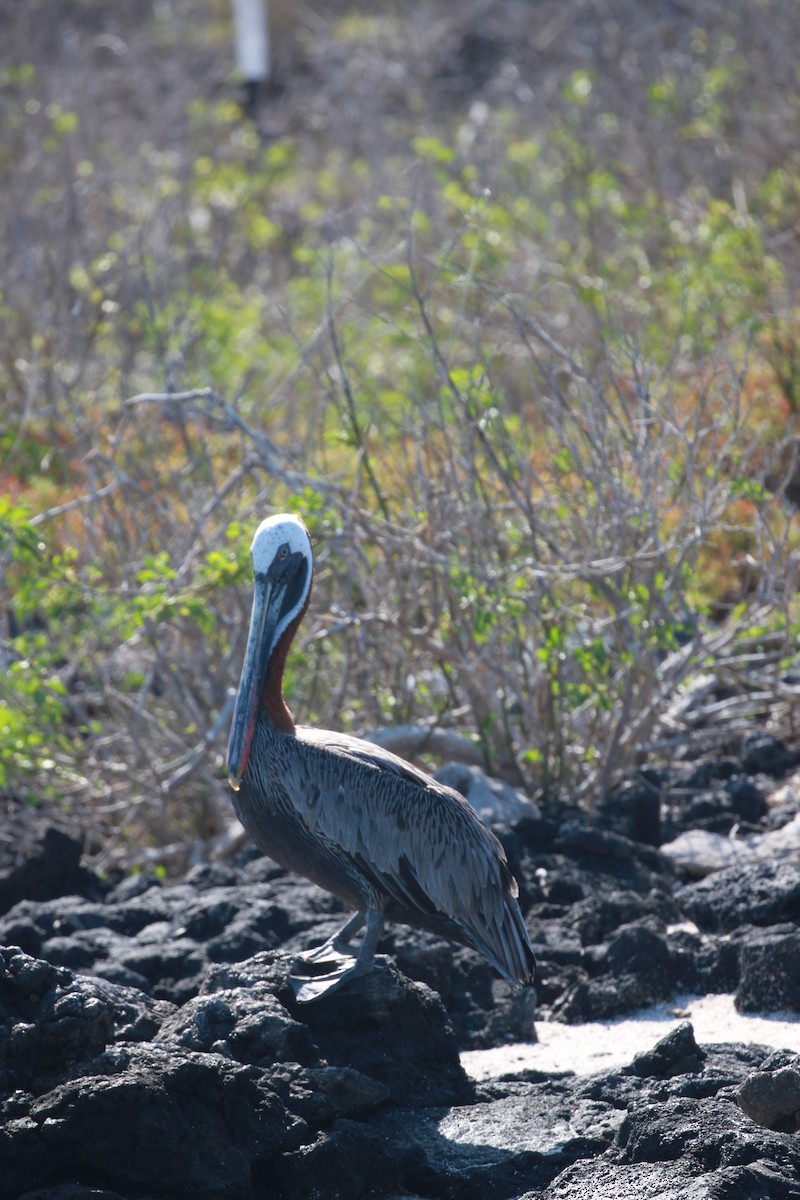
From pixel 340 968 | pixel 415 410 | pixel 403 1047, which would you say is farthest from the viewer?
pixel 415 410

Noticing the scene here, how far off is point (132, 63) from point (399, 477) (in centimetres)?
1207

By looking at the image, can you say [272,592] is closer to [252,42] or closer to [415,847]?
[415,847]

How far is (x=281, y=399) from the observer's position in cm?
900

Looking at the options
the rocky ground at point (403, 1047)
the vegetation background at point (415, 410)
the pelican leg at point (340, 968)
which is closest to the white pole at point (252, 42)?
the vegetation background at point (415, 410)

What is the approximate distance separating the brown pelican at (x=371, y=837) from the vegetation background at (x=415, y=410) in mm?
1383

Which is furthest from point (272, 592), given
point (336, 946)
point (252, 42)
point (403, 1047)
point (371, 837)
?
point (252, 42)

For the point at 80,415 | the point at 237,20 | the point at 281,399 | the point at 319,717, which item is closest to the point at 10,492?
the point at 80,415

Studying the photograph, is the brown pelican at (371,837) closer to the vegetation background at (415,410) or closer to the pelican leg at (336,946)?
the pelican leg at (336,946)

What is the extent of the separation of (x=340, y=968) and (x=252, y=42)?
21.0 meters

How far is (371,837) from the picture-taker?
472 cm

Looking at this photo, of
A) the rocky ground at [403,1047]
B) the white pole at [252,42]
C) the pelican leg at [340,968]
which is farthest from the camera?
the white pole at [252,42]

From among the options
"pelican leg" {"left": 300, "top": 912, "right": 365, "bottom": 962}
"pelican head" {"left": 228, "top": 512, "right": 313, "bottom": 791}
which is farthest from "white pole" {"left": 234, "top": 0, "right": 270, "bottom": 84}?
"pelican leg" {"left": 300, "top": 912, "right": 365, "bottom": 962}

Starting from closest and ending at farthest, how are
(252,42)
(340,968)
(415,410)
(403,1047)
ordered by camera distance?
(403,1047) < (340,968) < (415,410) < (252,42)

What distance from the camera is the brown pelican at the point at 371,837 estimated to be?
→ 471 centimetres
